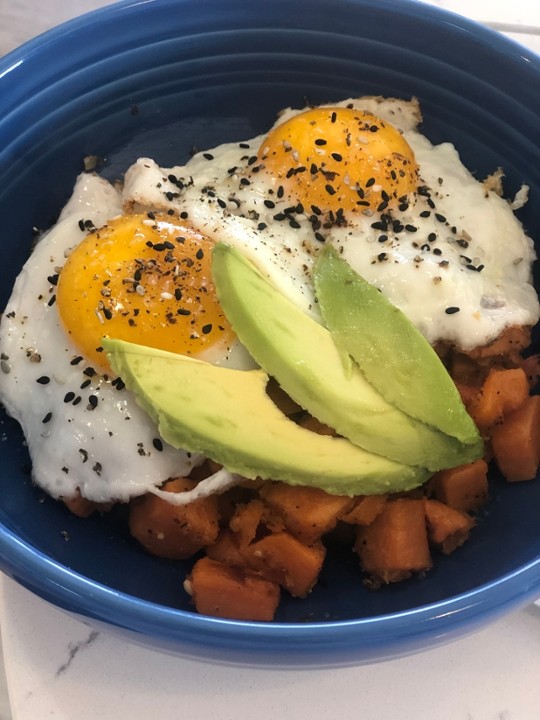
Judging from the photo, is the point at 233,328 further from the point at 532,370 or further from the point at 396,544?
the point at 532,370

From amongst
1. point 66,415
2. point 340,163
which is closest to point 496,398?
point 340,163

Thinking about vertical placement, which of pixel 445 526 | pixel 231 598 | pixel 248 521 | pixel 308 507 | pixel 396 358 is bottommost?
pixel 231 598

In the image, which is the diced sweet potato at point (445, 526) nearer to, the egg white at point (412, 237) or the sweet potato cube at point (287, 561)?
the sweet potato cube at point (287, 561)

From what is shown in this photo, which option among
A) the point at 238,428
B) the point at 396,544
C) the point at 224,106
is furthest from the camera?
the point at 224,106

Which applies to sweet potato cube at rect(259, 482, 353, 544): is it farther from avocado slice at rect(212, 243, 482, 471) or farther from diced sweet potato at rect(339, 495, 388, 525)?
avocado slice at rect(212, 243, 482, 471)

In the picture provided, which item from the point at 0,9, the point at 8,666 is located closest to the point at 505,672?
the point at 8,666

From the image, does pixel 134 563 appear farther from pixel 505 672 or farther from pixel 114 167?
pixel 114 167

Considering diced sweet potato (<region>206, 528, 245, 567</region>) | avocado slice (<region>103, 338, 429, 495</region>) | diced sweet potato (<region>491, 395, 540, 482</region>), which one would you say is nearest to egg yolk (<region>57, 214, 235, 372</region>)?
avocado slice (<region>103, 338, 429, 495</region>)
